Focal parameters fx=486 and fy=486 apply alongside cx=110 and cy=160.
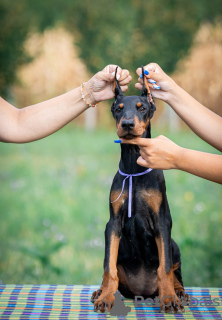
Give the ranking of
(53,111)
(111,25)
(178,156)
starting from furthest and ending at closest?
(111,25) → (53,111) → (178,156)

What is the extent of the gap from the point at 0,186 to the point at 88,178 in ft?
4.55

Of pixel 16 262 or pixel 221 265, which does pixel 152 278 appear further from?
pixel 16 262

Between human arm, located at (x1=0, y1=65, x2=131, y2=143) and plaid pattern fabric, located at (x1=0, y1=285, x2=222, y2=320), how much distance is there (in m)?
0.92

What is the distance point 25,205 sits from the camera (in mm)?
6777

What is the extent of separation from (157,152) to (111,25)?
323 inches

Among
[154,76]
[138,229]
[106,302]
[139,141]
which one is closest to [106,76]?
[154,76]

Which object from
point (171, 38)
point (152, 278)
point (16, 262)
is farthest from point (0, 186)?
point (152, 278)

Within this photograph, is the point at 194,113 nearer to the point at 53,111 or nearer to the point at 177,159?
the point at 177,159

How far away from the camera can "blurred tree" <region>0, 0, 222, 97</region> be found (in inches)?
373

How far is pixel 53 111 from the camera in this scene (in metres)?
2.89

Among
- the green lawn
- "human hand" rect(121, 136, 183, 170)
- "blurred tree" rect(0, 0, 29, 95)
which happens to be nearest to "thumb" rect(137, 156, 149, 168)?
"human hand" rect(121, 136, 183, 170)

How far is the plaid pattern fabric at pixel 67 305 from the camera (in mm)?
2498

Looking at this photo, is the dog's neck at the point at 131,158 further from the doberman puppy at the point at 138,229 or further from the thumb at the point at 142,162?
the thumb at the point at 142,162

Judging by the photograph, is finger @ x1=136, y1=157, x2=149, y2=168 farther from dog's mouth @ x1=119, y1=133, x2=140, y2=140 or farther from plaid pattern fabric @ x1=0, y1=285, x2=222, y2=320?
plaid pattern fabric @ x1=0, y1=285, x2=222, y2=320
